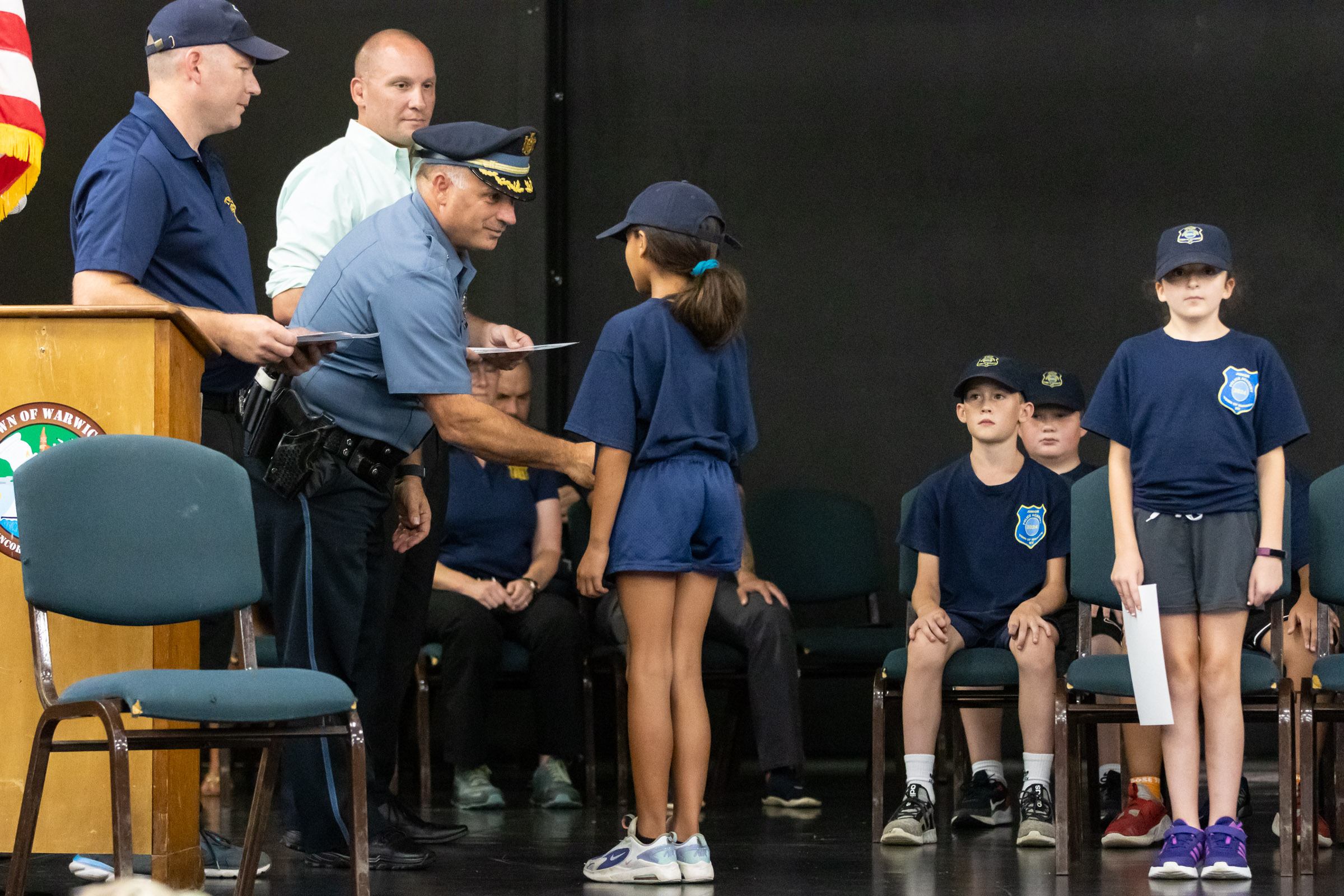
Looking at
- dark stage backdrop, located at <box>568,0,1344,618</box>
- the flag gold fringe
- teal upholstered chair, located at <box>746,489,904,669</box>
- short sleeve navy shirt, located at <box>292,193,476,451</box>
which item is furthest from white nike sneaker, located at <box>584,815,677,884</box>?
dark stage backdrop, located at <box>568,0,1344,618</box>

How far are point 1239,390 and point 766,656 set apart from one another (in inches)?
72.4

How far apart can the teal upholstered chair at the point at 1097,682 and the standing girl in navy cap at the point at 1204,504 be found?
12 cm

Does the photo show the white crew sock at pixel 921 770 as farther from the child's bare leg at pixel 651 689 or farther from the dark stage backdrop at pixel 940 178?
the dark stage backdrop at pixel 940 178

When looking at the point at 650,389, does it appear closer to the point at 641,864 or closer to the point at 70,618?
the point at 641,864

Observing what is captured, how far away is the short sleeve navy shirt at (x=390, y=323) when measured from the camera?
10.1 feet

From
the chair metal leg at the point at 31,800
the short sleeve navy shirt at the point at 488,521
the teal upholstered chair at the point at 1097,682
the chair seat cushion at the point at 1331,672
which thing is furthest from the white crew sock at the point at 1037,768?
the chair metal leg at the point at 31,800

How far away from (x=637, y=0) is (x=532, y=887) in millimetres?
3885

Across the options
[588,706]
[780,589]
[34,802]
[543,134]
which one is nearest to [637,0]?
[543,134]

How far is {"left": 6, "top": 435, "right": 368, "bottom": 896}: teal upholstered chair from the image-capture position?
231 cm

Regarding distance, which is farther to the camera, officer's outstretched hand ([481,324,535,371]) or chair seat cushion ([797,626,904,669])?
chair seat cushion ([797,626,904,669])

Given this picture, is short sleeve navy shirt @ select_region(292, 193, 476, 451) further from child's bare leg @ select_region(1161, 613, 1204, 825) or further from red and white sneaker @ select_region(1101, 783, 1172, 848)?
red and white sneaker @ select_region(1101, 783, 1172, 848)

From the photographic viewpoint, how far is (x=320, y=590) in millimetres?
3201

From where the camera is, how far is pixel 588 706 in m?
4.93

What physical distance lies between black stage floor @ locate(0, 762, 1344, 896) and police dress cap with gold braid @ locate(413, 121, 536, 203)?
144cm
